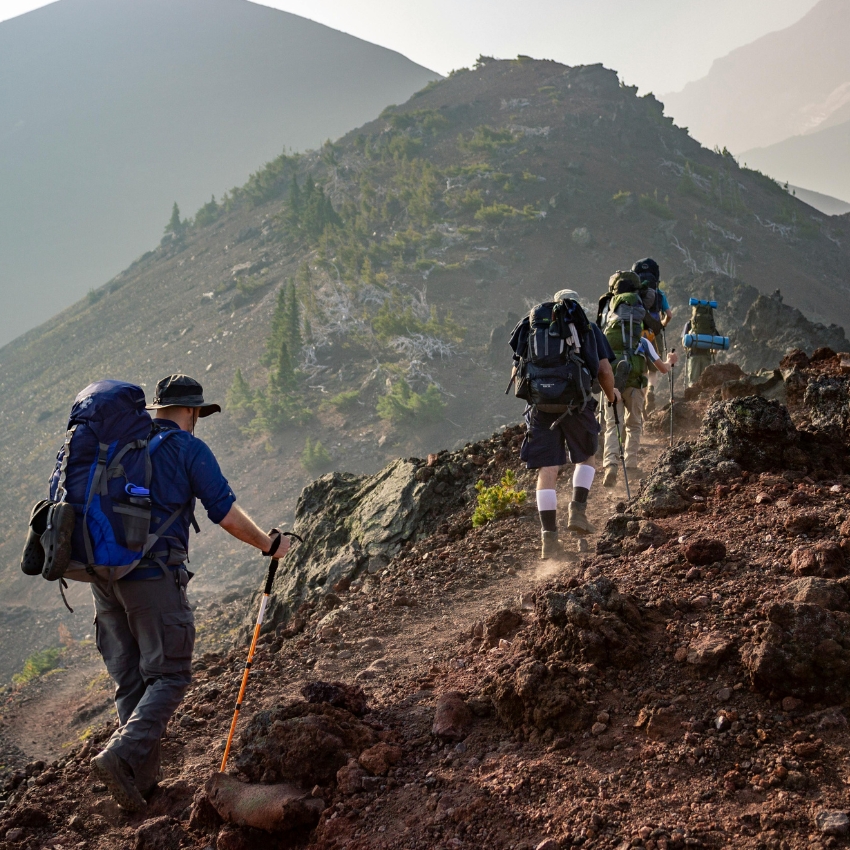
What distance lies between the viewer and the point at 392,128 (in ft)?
187

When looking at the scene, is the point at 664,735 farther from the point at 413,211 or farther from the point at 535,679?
the point at 413,211

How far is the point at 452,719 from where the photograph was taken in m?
3.31

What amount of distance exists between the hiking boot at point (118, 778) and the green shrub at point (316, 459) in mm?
27997

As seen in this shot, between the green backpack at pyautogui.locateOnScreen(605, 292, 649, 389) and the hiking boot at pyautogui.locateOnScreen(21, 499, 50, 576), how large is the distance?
18.0ft

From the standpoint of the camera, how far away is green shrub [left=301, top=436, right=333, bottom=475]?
103 ft

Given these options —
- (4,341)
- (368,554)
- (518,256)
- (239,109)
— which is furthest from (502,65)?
(239,109)

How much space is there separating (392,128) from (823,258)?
31.8 metres

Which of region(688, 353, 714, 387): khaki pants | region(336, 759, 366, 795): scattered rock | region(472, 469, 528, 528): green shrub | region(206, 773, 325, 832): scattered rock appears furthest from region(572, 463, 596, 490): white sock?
region(688, 353, 714, 387): khaki pants

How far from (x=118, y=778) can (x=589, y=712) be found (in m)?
2.06

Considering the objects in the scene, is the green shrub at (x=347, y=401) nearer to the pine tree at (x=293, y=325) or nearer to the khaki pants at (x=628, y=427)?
the pine tree at (x=293, y=325)

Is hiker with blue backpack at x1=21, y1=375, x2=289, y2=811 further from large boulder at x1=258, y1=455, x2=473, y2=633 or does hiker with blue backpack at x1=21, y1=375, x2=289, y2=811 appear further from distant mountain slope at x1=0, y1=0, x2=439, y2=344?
distant mountain slope at x1=0, y1=0, x2=439, y2=344

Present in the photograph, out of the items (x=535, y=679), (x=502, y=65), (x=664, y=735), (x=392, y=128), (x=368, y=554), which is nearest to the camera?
(x=664, y=735)

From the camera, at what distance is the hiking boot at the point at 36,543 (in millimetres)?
3307

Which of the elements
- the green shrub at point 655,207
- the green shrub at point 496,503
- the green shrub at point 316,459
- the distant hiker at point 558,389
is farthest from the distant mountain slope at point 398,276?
the distant hiker at point 558,389
